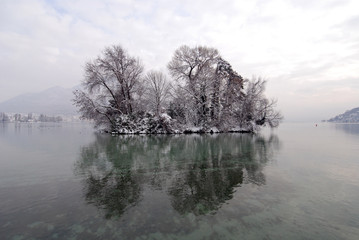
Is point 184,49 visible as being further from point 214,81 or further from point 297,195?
point 297,195

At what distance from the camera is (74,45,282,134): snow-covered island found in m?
32.8

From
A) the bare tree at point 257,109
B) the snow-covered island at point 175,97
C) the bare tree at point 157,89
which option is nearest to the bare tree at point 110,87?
the snow-covered island at point 175,97

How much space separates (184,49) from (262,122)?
2164cm

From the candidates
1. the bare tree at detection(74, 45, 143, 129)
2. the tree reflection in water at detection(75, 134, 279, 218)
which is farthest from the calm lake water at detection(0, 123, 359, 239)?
the bare tree at detection(74, 45, 143, 129)

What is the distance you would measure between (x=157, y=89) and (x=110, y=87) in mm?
10070

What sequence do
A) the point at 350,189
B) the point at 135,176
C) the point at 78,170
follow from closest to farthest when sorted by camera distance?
1. the point at 350,189
2. the point at 135,176
3. the point at 78,170

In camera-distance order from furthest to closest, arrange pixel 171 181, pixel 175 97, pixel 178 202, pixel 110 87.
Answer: pixel 175 97 → pixel 110 87 → pixel 171 181 → pixel 178 202

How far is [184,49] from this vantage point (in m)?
37.2

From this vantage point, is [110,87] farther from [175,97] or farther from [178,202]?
[178,202]

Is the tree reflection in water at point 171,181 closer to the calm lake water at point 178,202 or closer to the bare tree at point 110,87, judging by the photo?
the calm lake water at point 178,202

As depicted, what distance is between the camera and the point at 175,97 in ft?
124

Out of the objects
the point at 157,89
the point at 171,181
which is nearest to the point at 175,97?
the point at 157,89

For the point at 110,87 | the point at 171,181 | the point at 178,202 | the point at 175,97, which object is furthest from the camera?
the point at 175,97

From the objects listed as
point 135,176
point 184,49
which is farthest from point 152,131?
point 135,176
